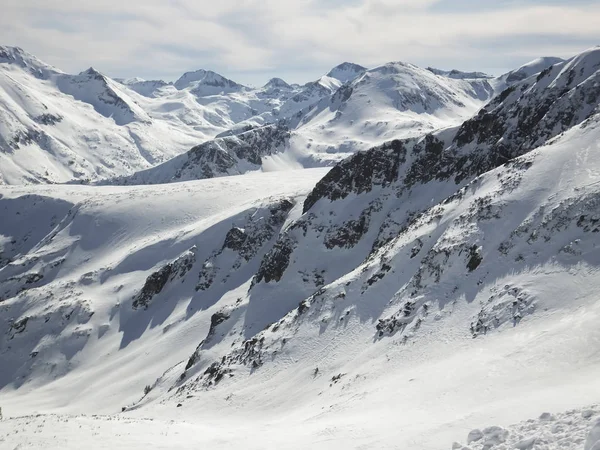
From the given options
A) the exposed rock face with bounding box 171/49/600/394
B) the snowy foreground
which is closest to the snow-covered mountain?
the snowy foreground

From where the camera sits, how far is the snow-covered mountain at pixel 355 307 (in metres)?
19.6

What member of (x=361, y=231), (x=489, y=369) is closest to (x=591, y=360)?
(x=489, y=369)

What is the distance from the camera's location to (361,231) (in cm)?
6041

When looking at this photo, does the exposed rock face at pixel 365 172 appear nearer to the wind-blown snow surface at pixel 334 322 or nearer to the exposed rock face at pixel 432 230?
the exposed rock face at pixel 432 230

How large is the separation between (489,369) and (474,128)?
44.4 meters

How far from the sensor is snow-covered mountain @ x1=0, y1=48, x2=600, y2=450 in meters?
19.6

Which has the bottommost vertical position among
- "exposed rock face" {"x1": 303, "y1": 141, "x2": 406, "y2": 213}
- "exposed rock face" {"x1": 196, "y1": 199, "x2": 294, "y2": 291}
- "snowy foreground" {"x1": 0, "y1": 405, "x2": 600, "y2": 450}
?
"snowy foreground" {"x1": 0, "y1": 405, "x2": 600, "y2": 450}

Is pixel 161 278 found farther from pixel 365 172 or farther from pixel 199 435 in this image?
pixel 199 435

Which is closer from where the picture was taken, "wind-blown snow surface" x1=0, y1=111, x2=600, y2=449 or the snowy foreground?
the snowy foreground

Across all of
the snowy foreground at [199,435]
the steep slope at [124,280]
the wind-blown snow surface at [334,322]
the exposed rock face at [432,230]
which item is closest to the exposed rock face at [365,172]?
the exposed rock face at [432,230]

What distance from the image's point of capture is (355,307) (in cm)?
3878

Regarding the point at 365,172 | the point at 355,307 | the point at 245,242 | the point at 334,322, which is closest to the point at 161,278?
the point at 245,242

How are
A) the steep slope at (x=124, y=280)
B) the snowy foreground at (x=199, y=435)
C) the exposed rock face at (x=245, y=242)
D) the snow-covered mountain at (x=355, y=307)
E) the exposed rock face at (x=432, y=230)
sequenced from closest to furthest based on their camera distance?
the snowy foreground at (x=199, y=435), the snow-covered mountain at (x=355, y=307), the exposed rock face at (x=432, y=230), the steep slope at (x=124, y=280), the exposed rock face at (x=245, y=242)

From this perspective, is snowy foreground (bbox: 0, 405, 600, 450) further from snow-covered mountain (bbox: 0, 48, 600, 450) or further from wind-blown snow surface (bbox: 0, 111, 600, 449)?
wind-blown snow surface (bbox: 0, 111, 600, 449)
